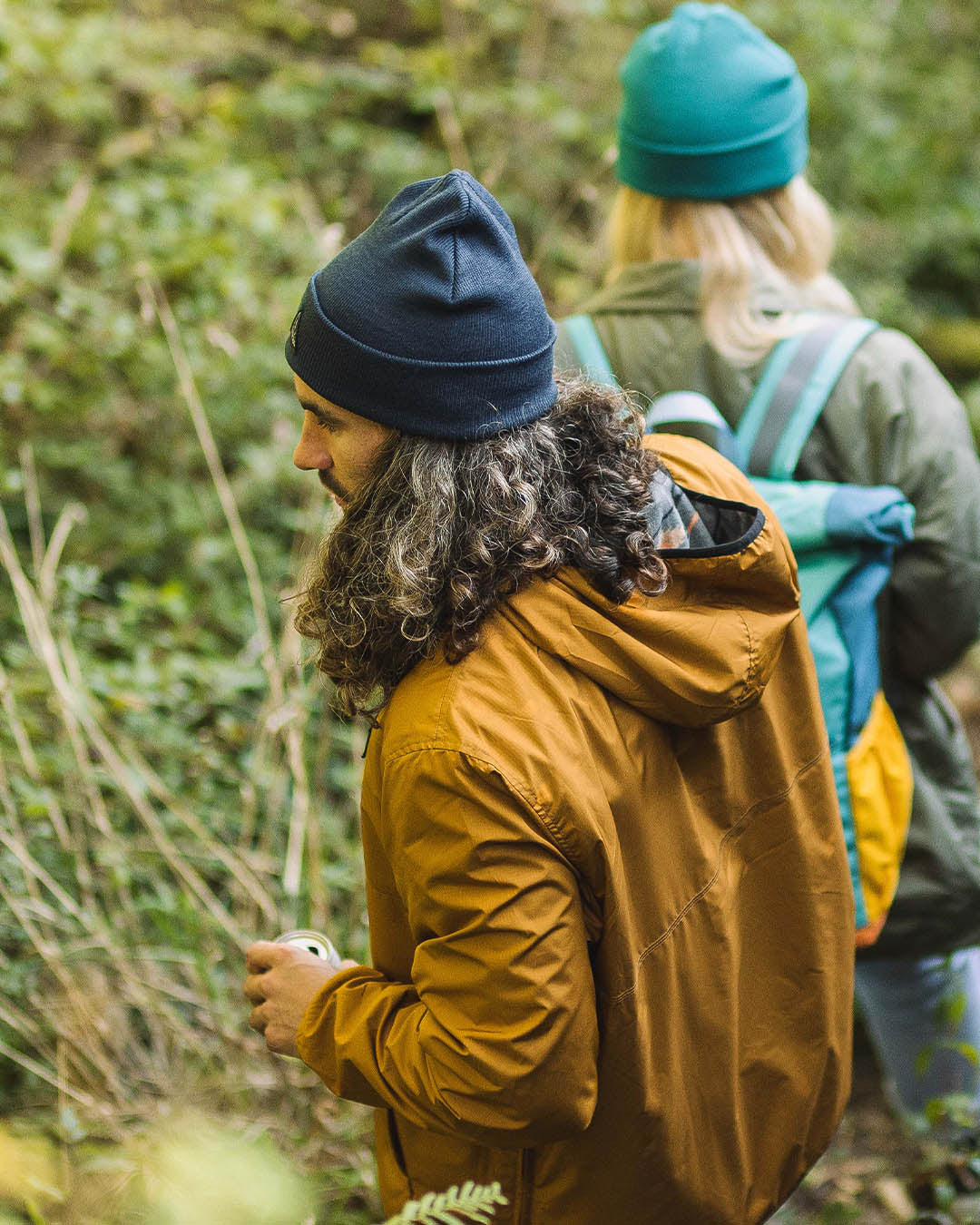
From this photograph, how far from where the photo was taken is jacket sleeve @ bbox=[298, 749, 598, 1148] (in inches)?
52.5

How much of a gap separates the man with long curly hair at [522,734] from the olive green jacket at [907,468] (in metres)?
0.60

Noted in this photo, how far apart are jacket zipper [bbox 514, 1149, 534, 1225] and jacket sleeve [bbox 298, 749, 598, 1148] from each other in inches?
7.4

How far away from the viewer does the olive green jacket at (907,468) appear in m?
2.22

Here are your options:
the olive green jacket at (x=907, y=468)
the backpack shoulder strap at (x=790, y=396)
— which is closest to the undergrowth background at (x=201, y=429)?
the olive green jacket at (x=907, y=468)

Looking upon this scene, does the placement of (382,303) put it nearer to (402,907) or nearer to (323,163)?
(402,907)

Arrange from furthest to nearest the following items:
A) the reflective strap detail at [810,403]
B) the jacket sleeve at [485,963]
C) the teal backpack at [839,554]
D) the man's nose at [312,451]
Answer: the reflective strap detail at [810,403] < the teal backpack at [839,554] < the man's nose at [312,451] < the jacket sleeve at [485,963]

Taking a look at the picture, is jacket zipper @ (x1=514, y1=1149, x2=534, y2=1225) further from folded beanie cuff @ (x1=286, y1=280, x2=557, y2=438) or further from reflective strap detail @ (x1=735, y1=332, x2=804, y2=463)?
reflective strap detail @ (x1=735, y1=332, x2=804, y2=463)

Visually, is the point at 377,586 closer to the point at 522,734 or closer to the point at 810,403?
the point at 522,734

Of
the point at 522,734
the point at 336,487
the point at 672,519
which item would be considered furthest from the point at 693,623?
the point at 336,487

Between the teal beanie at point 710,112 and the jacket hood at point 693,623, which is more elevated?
the teal beanie at point 710,112

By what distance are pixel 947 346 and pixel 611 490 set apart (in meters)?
6.06

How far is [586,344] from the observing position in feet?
7.61

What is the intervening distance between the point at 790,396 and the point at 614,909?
1.16m

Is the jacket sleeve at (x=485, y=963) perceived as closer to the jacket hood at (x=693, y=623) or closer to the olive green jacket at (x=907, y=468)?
the jacket hood at (x=693, y=623)
